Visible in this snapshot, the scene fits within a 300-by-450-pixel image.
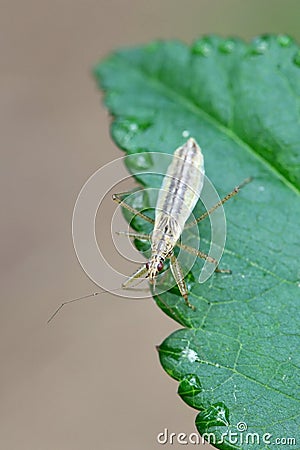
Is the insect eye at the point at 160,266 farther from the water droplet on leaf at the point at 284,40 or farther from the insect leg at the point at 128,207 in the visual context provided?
the water droplet on leaf at the point at 284,40

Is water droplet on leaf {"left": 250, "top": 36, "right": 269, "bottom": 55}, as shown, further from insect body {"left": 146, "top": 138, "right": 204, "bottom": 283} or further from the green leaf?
insect body {"left": 146, "top": 138, "right": 204, "bottom": 283}

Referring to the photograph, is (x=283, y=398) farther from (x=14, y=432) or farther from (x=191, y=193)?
(x=14, y=432)

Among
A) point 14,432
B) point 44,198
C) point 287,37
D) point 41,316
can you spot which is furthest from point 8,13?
point 287,37

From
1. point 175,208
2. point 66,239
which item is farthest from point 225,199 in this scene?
point 66,239
